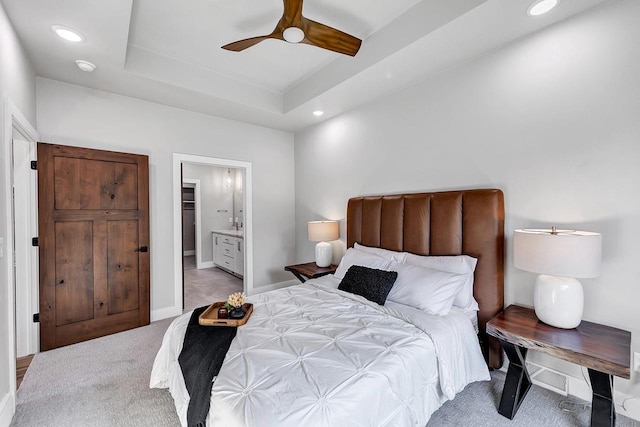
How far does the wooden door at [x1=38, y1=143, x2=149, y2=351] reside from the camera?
2797 millimetres

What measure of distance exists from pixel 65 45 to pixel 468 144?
3.54 metres

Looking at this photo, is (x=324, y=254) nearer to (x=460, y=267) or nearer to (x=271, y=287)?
(x=271, y=287)

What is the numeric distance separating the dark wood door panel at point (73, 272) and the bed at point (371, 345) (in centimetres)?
166

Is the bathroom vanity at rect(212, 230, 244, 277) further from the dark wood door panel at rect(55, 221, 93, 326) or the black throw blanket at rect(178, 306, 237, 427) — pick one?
the black throw blanket at rect(178, 306, 237, 427)

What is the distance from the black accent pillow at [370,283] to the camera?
2344 mm

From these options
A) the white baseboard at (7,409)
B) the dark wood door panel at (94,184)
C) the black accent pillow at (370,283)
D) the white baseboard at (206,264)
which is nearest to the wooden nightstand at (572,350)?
the black accent pillow at (370,283)

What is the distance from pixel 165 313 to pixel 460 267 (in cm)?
347

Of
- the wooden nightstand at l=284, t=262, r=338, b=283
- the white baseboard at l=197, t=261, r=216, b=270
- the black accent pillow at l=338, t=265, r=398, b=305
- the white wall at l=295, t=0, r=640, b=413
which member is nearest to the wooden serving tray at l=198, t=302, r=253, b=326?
the black accent pillow at l=338, t=265, r=398, b=305

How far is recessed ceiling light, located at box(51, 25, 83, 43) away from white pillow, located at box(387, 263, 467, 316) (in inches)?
127

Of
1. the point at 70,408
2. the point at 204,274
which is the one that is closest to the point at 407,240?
the point at 70,408

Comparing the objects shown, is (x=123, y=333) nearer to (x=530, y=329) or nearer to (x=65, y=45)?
(x=65, y=45)

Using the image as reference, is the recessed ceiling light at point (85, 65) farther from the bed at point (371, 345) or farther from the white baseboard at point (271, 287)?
the white baseboard at point (271, 287)

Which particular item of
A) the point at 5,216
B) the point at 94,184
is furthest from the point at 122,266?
the point at 5,216

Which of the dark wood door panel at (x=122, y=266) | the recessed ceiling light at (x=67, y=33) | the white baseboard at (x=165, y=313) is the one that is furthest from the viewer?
the white baseboard at (x=165, y=313)
